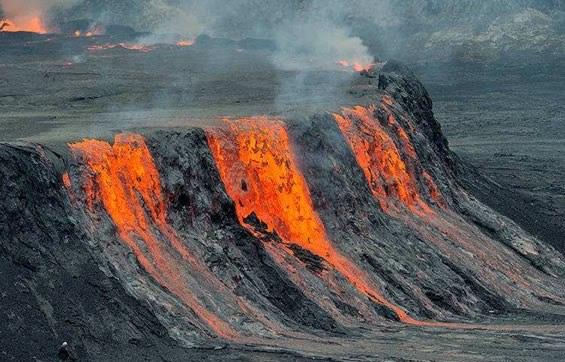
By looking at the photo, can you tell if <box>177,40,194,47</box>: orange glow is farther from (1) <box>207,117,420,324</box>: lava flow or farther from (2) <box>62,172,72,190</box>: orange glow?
(2) <box>62,172,72,190</box>: orange glow

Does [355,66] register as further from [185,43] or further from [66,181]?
[66,181]

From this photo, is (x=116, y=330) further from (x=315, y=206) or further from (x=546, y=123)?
(x=546, y=123)

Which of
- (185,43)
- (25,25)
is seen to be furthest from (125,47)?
(25,25)

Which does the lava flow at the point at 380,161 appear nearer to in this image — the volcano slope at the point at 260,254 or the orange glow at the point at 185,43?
the volcano slope at the point at 260,254

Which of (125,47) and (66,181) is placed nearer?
(66,181)

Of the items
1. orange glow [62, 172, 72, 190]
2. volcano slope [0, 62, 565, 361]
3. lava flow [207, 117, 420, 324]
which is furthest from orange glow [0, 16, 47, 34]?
orange glow [62, 172, 72, 190]

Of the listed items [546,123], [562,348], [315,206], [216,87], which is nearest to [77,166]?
[315,206]
